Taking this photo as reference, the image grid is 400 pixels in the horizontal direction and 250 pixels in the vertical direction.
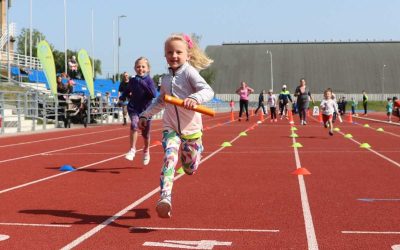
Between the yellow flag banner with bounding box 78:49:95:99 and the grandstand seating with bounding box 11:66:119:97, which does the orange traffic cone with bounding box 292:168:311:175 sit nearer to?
the yellow flag banner with bounding box 78:49:95:99

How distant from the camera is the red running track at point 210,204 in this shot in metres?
4.48

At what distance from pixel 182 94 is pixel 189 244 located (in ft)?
5.06

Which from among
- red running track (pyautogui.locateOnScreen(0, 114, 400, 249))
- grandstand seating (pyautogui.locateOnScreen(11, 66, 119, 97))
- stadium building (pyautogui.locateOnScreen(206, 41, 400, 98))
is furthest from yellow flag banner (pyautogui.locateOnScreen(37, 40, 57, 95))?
stadium building (pyautogui.locateOnScreen(206, 41, 400, 98))

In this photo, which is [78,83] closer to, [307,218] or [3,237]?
[307,218]

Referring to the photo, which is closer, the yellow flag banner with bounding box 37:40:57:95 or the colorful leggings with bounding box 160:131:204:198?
the colorful leggings with bounding box 160:131:204:198

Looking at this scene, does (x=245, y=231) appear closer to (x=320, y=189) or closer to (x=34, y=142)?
(x=320, y=189)

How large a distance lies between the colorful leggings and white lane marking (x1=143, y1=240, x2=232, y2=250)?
0.67 metres

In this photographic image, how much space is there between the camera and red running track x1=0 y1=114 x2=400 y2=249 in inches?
176

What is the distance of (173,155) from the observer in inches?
203

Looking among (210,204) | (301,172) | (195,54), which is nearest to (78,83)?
(301,172)

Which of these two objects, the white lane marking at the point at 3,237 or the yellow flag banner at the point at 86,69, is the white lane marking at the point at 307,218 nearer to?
the white lane marking at the point at 3,237

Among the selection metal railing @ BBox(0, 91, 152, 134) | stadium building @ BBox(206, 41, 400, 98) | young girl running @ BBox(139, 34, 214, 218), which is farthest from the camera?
stadium building @ BBox(206, 41, 400, 98)

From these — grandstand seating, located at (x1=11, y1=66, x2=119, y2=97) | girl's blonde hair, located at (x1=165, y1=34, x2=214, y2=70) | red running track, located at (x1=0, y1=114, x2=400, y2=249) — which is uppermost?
grandstand seating, located at (x1=11, y1=66, x2=119, y2=97)

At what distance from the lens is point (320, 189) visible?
280 inches
